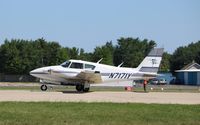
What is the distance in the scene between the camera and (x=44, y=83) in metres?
37.4

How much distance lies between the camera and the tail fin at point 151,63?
37.9 m

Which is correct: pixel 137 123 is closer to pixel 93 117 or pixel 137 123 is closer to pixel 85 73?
pixel 93 117

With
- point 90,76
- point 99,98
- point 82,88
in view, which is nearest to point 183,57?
point 82,88

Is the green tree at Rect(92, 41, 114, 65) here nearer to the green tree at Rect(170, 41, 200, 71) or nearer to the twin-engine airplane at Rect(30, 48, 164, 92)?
the green tree at Rect(170, 41, 200, 71)

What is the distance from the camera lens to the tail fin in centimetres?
3791

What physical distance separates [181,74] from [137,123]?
93121 mm

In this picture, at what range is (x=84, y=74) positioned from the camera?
3497 cm

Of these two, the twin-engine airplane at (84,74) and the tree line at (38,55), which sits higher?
the tree line at (38,55)

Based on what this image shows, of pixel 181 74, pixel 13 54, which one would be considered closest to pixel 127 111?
pixel 13 54

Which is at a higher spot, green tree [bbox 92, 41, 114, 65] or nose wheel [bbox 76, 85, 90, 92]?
green tree [bbox 92, 41, 114, 65]

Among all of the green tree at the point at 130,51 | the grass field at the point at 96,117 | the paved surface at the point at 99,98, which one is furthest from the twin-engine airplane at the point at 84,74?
the green tree at the point at 130,51

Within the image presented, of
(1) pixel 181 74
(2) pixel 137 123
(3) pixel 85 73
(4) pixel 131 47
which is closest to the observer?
(2) pixel 137 123

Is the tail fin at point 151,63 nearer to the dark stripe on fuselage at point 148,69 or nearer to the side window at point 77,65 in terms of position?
the dark stripe on fuselage at point 148,69

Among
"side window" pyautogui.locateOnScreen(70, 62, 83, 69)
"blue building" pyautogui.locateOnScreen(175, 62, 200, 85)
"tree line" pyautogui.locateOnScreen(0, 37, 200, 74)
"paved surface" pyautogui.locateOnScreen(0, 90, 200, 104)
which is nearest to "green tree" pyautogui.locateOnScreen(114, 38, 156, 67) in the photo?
"tree line" pyautogui.locateOnScreen(0, 37, 200, 74)
